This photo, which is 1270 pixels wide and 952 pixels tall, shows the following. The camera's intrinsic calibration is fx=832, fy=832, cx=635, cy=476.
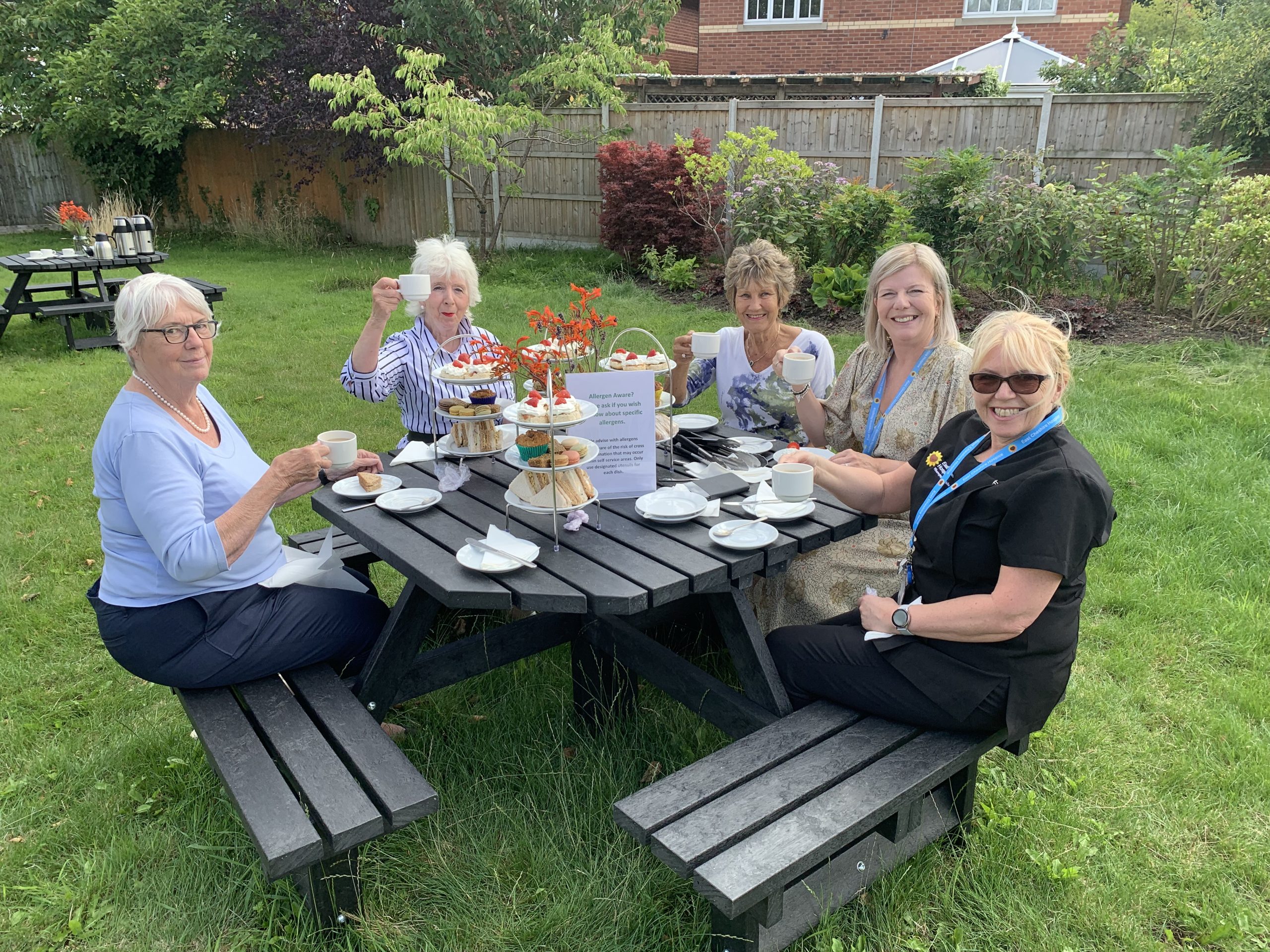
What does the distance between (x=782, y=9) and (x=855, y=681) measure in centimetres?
1963

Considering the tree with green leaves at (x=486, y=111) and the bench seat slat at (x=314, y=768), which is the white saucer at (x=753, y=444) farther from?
the tree with green leaves at (x=486, y=111)

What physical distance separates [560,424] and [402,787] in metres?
0.97

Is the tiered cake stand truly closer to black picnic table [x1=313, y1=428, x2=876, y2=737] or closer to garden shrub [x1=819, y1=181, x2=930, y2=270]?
black picnic table [x1=313, y1=428, x2=876, y2=737]

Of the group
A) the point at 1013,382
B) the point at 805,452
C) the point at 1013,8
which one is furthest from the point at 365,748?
the point at 1013,8

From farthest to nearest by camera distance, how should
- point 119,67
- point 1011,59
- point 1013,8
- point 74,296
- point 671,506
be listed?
point 1013,8 < point 1011,59 < point 119,67 < point 74,296 < point 671,506

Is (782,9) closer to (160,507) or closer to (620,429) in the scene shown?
(620,429)

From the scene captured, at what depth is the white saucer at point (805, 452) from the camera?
8.77 feet

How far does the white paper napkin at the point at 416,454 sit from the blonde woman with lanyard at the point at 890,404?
137cm

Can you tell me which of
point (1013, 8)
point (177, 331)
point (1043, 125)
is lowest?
point (177, 331)

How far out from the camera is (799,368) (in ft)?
9.46

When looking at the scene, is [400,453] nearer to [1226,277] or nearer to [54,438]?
[54,438]

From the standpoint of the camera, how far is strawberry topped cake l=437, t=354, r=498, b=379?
2.70 m

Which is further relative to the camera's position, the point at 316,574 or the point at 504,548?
→ the point at 316,574

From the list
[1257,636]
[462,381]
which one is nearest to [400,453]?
[462,381]
